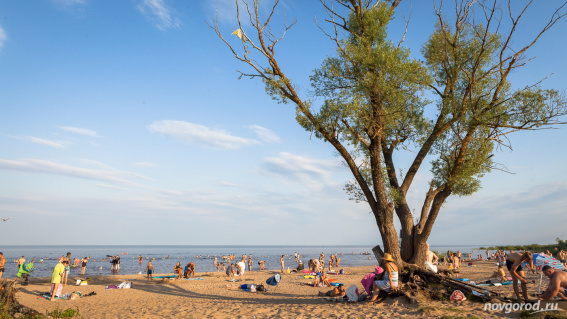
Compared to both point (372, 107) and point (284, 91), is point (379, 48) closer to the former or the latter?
point (372, 107)

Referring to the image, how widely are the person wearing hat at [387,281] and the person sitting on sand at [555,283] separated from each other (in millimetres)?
3782

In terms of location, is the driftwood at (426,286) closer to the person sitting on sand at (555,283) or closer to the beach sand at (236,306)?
the beach sand at (236,306)

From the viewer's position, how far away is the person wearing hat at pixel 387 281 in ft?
35.6

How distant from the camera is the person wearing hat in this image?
10844mm

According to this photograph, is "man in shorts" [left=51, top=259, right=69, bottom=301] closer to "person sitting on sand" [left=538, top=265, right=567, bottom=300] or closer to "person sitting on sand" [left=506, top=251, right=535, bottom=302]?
"person sitting on sand" [left=506, top=251, right=535, bottom=302]

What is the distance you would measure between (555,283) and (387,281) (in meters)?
4.31

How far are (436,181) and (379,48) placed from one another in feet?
19.4

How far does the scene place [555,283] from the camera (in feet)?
26.9

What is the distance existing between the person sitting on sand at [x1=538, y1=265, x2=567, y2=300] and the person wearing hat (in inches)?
149

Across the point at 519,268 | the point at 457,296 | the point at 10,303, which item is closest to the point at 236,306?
the point at 10,303

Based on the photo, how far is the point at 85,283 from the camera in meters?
21.2

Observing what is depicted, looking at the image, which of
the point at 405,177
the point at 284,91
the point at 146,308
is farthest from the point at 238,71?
the point at 146,308

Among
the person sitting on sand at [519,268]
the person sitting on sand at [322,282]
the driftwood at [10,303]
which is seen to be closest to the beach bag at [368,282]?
the person sitting on sand at [519,268]

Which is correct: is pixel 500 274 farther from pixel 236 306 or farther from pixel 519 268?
pixel 236 306
